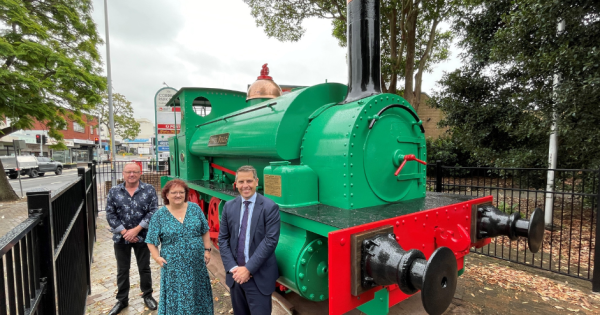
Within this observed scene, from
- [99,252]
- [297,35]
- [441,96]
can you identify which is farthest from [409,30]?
[99,252]

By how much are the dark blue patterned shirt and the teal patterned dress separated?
0.82 metres

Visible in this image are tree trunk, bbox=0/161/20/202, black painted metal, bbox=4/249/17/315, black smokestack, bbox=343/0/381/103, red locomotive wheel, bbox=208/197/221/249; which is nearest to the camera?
black painted metal, bbox=4/249/17/315

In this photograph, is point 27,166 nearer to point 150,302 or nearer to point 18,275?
point 150,302

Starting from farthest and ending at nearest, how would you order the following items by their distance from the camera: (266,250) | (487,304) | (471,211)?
(487,304), (471,211), (266,250)

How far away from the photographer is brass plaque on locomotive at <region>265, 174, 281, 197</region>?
270cm

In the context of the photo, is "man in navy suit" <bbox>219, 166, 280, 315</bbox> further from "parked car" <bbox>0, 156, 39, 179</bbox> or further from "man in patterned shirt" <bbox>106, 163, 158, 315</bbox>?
"parked car" <bbox>0, 156, 39, 179</bbox>

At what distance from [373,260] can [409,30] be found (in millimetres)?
8184

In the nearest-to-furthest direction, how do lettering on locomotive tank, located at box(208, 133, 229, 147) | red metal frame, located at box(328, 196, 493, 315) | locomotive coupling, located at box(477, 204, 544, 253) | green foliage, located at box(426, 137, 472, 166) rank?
red metal frame, located at box(328, 196, 493, 315), locomotive coupling, located at box(477, 204, 544, 253), lettering on locomotive tank, located at box(208, 133, 229, 147), green foliage, located at box(426, 137, 472, 166)

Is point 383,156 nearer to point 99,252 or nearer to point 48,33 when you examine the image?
point 99,252

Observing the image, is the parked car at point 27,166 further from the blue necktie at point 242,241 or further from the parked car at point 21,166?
the blue necktie at point 242,241

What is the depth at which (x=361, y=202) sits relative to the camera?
104 inches

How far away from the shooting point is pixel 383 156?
2.81 metres

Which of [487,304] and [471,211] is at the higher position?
[471,211]

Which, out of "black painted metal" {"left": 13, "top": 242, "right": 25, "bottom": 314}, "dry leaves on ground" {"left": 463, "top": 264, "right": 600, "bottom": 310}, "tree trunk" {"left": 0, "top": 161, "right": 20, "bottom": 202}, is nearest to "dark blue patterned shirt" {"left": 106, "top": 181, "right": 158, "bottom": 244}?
"black painted metal" {"left": 13, "top": 242, "right": 25, "bottom": 314}
